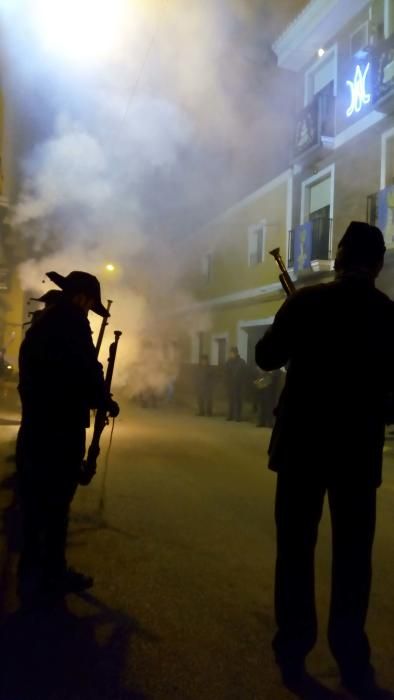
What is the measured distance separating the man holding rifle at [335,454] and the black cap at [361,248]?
0.11m

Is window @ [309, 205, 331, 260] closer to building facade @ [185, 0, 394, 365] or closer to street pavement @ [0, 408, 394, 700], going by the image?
building facade @ [185, 0, 394, 365]

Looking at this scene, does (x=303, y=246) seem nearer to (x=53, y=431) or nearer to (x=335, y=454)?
(x=53, y=431)

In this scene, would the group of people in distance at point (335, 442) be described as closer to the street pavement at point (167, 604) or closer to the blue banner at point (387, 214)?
the street pavement at point (167, 604)

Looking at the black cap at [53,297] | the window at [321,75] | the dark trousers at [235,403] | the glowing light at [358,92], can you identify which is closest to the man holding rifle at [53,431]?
the black cap at [53,297]

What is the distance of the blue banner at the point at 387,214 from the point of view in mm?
10328

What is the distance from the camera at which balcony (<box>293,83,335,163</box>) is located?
1284cm

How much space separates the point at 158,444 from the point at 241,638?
5880 millimetres

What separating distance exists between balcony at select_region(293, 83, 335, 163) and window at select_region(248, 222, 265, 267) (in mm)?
3280

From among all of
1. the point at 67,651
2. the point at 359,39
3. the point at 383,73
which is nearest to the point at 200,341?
the point at 359,39

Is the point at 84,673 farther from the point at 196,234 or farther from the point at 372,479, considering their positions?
the point at 196,234

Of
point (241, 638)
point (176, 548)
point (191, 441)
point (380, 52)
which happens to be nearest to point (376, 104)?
point (380, 52)

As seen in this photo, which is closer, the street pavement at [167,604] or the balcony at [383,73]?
the street pavement at [167,604]

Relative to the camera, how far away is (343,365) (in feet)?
7.07

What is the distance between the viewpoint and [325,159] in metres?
13.3
